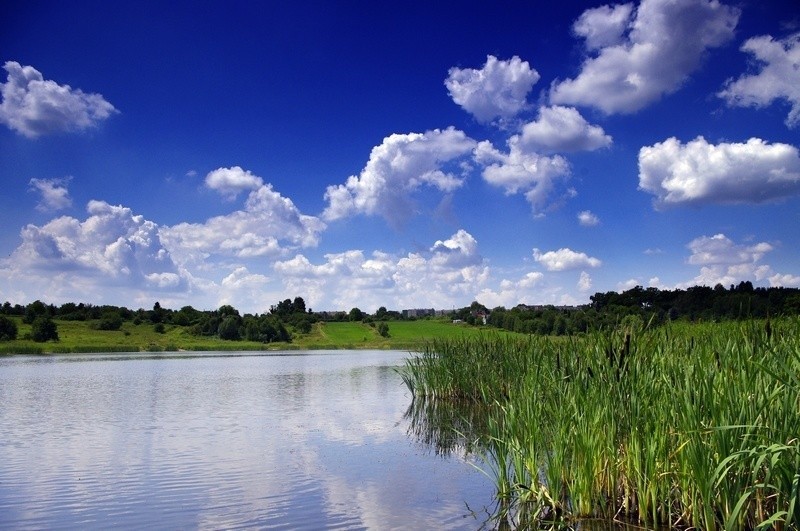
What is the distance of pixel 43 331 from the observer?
263 ft

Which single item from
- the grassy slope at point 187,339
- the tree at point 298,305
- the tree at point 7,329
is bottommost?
the grassy slope at point 187,339

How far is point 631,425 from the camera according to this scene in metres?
7.32

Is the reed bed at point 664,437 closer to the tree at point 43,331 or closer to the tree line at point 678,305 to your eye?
the tree line at point 678,305

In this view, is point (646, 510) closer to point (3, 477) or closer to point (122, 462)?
point (122, 462)

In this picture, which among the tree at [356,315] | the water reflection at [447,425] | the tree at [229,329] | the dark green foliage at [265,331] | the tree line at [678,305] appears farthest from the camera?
the tree at [356,315]

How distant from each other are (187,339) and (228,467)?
9276cm

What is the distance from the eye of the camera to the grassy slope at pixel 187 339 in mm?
77438

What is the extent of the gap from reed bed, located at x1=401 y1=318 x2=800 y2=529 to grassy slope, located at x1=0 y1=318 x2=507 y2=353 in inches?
2598

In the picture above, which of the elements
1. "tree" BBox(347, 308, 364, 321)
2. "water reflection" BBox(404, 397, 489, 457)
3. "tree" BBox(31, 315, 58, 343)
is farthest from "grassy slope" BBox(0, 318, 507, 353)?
"water reflection" BBox(404, 397, 489, 457)

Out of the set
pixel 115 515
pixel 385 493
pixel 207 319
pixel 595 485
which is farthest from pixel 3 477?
pixel 207 319

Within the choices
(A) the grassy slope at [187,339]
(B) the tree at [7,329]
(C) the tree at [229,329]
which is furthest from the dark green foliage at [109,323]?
(C) the tree at [229,329]

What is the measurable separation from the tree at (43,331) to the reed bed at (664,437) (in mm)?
85146

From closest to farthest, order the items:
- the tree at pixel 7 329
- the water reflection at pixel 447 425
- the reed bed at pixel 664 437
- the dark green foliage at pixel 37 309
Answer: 1. the reed bed at pixel 664 437
2. the water reflection at pixel 447 425
3. the tree at pixel 7 329
4. the dark green foliage at pixel 37 309

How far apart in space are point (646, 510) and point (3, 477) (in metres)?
10.8
